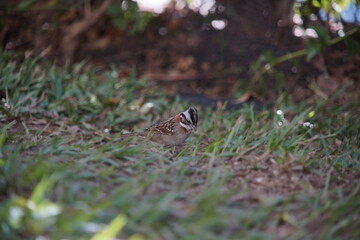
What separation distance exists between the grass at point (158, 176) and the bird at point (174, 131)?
159mm

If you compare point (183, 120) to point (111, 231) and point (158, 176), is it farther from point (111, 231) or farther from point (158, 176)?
point (111, 231)

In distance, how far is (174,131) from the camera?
498cm

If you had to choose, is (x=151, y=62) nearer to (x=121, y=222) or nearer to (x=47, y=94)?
(x=47, y=94)

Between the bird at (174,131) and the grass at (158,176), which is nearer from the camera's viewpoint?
the grass at (158,176)

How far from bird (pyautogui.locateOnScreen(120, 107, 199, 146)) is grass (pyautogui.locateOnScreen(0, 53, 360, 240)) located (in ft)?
0.52

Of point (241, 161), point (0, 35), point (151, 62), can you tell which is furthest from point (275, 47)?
point (0, 35)

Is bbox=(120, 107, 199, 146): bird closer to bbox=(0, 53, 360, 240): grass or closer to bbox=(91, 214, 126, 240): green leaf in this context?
bbox=(0, 53, 360, 240): grass

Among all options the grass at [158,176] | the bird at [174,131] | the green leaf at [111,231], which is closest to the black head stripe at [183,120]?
the bird at [174,131]

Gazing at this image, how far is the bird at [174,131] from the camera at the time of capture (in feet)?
16.2

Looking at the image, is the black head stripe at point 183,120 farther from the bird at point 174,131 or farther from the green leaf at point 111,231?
the green leaf at point 111,231

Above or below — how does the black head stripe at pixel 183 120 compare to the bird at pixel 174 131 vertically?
above

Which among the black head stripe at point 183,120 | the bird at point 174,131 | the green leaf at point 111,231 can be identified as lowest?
the bird at point 174,131

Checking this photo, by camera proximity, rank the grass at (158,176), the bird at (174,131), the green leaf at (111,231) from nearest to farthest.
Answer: the green leaf at (111,231) → the grass at (158,176) → the bird at (174,131)

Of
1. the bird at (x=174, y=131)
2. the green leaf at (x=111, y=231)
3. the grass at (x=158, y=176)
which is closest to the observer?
the green leaf at (x=111, y=231)
